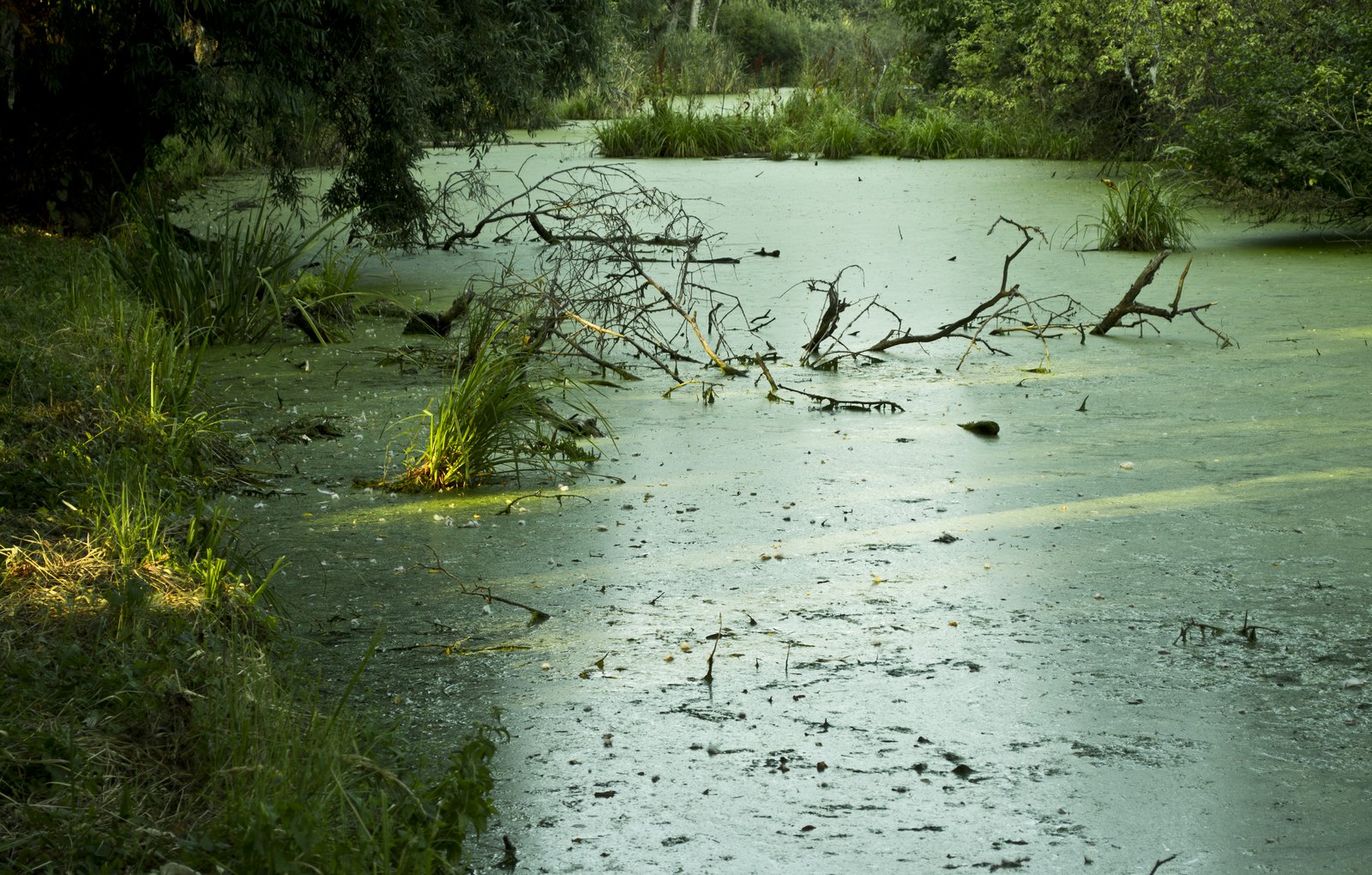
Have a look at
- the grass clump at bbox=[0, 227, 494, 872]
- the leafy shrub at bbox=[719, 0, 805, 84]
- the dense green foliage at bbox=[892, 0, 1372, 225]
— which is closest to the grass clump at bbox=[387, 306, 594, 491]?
the grass clump at bbox=[0, 227, 494, 872]

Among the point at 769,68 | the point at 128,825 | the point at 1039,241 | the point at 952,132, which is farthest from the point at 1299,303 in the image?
the point at 769,68

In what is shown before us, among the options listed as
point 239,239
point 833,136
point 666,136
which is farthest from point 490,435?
point 833,136

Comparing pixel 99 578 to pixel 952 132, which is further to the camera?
pixel 952 132

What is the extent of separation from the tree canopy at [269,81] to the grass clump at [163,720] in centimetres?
229

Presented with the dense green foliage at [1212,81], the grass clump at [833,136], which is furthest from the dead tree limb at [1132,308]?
the grass clump at [833,136]

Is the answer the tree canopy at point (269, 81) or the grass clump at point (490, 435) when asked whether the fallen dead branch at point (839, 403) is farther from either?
the tree canopy at point (269, 81)

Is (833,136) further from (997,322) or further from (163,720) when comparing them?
(163,720)

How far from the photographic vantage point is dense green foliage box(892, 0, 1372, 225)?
6844mm

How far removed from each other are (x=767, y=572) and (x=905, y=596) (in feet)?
0.95

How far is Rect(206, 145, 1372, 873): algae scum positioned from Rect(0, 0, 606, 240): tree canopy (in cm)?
107

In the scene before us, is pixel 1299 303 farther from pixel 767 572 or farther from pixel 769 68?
pixel 769 68

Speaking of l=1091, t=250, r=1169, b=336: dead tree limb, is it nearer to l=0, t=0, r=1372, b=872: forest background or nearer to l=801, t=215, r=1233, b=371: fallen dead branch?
l=801, t=215, r=1233, b=371: fallen dead branch

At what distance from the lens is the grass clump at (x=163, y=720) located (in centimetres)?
144

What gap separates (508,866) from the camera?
1.64m
